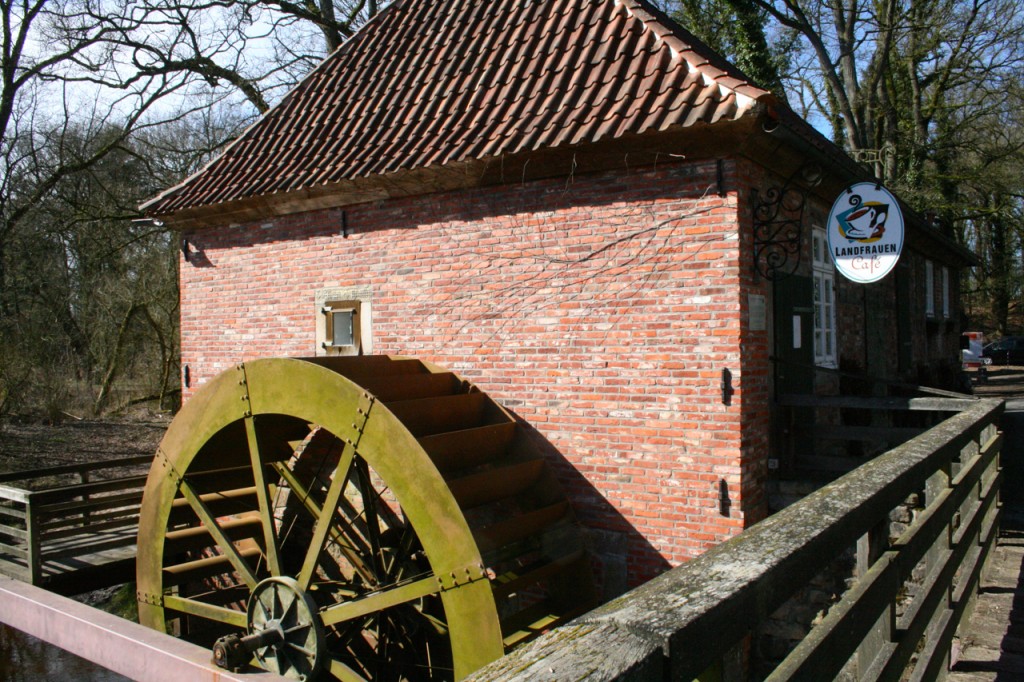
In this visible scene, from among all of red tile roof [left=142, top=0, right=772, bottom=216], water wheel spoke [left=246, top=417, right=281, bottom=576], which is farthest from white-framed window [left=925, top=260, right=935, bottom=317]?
water wheel spoke [left=246, top=417, right=281, bottom=576]

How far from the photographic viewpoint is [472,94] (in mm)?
7031

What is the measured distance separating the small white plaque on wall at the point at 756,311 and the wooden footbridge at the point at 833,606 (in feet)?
5.15

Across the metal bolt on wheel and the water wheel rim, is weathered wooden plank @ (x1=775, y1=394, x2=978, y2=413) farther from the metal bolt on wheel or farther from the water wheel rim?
the water wheel rim

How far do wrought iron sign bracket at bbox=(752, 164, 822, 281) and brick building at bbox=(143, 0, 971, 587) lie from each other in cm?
3

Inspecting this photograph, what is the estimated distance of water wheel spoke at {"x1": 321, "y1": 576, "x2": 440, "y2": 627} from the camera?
5.20m

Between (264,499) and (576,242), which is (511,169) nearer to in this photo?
(576,242)

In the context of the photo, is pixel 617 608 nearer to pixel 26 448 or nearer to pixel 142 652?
pixel 142 652

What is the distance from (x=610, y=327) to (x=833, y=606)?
3.93 metres

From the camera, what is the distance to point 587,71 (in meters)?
6.38

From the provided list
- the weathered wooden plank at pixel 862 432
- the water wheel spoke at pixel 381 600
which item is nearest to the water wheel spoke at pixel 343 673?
the water wheel spoke at pixel 381 600

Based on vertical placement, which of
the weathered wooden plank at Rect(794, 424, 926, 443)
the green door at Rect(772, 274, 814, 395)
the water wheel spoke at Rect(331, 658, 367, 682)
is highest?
the green door at Rect(772, 274, 814, 395)

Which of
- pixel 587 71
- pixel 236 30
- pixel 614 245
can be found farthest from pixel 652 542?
A: pixel 236 30

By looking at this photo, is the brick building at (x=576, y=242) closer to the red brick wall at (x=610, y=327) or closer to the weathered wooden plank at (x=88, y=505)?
the red brick wall at (x=610, y=327)

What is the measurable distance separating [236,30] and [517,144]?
1239cm
